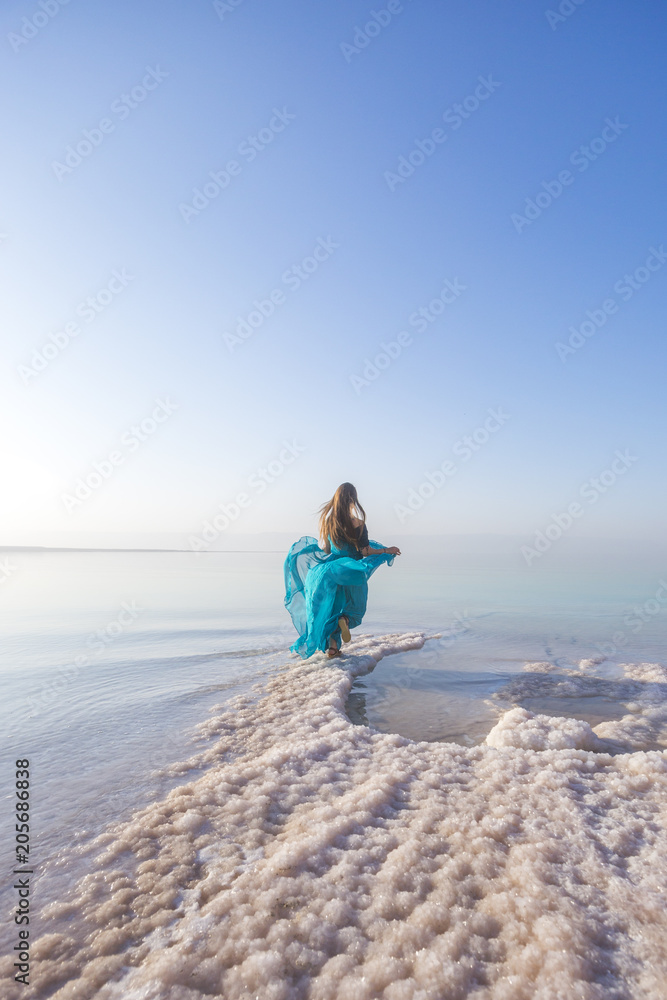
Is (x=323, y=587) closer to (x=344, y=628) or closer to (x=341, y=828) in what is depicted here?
(x=344, y=628)

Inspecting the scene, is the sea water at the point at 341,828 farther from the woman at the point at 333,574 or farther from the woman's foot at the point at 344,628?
the woman at the point at 333,574

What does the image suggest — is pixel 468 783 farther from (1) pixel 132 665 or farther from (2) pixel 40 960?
(1) pixel 132 665

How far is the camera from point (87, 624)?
9938mm

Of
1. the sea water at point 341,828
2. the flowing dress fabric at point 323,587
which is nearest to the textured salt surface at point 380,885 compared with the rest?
the sea water at point 341,828

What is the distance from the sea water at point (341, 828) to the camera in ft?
5.97

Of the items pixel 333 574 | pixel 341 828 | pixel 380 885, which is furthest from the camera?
pixel 333 574

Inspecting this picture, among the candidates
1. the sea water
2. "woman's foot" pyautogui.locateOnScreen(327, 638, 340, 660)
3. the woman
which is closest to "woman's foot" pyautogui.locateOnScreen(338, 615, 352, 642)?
the woman

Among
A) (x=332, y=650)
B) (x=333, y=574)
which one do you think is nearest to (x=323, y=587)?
(x=333, y=574)

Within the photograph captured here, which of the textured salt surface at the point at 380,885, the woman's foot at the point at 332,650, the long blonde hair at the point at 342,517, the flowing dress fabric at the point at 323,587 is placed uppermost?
the long blonde hair at the point at 342,517

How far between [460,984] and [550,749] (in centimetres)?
238

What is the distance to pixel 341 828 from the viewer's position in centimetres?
266

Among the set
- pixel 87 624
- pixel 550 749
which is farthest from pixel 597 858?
pixel 87 624

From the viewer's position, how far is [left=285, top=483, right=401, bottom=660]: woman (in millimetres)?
7109

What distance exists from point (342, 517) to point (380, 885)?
213 inches
